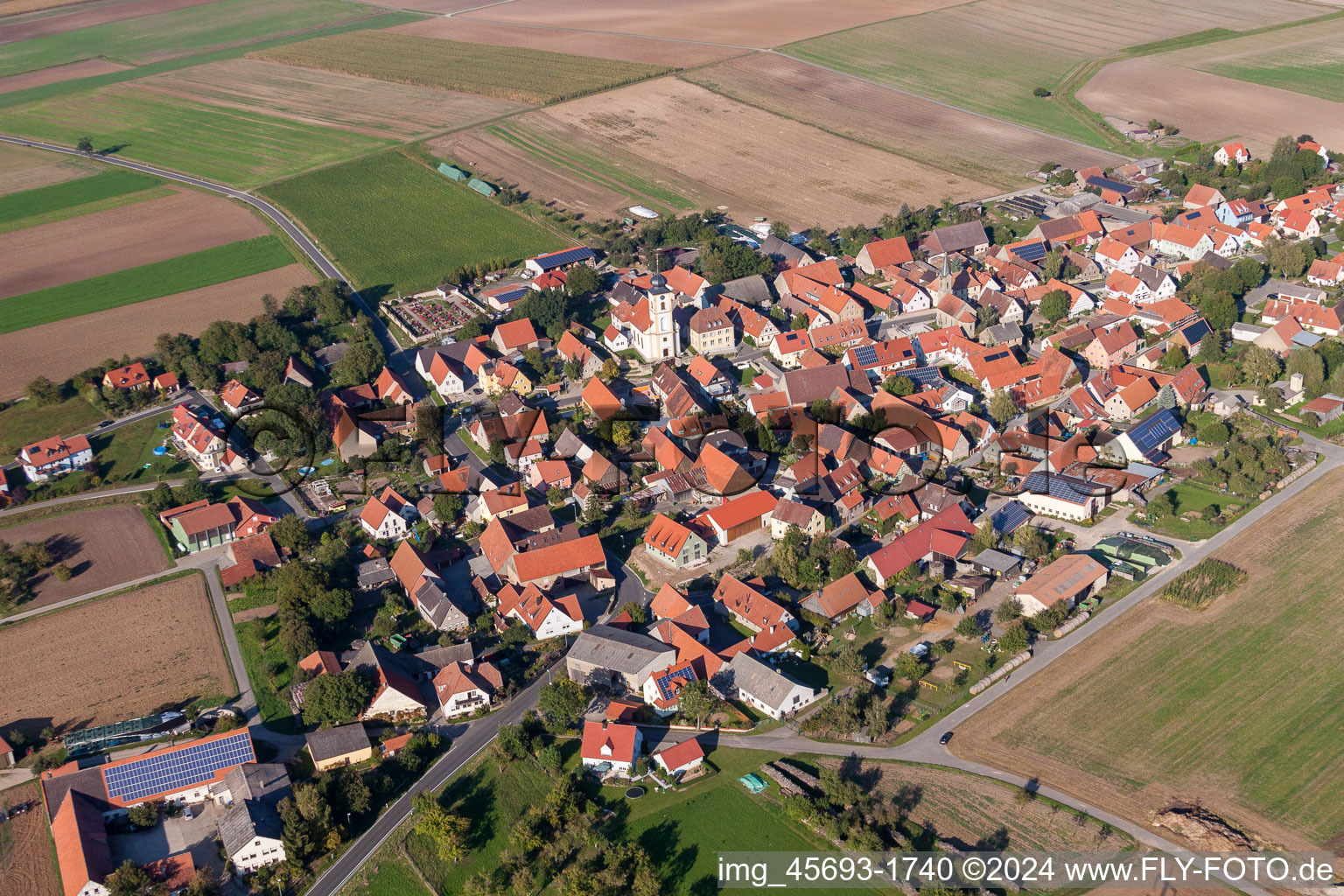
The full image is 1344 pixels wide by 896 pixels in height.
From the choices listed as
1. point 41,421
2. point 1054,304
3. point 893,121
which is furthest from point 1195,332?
point 41,421

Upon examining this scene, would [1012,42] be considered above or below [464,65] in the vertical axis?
above

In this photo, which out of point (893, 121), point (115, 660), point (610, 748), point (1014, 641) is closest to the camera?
point (610, 748)

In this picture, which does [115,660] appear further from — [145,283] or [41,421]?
[145,283]

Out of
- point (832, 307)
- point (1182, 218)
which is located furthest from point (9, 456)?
point (1182, 218)

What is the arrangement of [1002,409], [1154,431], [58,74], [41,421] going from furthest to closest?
[58,74] → [41,421] → [1002,409] → [1154,431]

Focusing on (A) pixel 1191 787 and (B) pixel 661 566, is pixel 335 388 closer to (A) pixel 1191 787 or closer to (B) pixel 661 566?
(B) pixel 661 566

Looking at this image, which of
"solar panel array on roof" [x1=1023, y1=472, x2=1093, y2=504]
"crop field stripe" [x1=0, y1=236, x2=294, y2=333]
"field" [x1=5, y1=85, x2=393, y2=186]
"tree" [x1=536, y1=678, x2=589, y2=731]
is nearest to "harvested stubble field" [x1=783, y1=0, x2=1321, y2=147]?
"field" [x1=5, y1=85, x2=393, y2=186]
